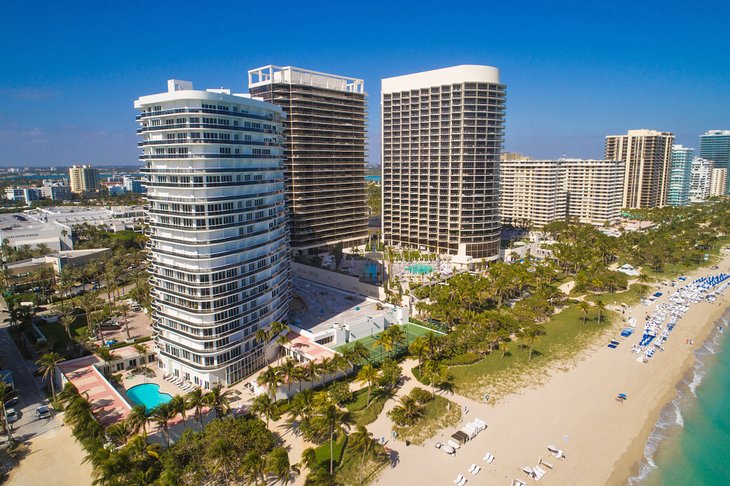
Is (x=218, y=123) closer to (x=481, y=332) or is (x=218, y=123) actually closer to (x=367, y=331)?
(x=367, y=331)

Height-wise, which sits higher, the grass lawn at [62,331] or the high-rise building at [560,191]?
the high-rise building at [560,191]

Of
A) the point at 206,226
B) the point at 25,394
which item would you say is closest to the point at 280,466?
the point at 206,226

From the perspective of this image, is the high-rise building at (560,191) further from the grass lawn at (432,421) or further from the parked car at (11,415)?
the parked car at (11,415)

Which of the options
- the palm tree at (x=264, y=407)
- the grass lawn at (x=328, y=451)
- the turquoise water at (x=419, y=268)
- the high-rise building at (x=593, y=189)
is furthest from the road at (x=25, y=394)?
the high-rise building at (x=593, y=189)

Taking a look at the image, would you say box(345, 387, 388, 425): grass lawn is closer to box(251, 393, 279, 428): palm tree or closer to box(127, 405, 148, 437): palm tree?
box(251, 393, 279, 428): palm tree

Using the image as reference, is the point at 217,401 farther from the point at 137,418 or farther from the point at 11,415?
the point at 11,415

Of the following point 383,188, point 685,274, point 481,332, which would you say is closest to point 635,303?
point 685,274
